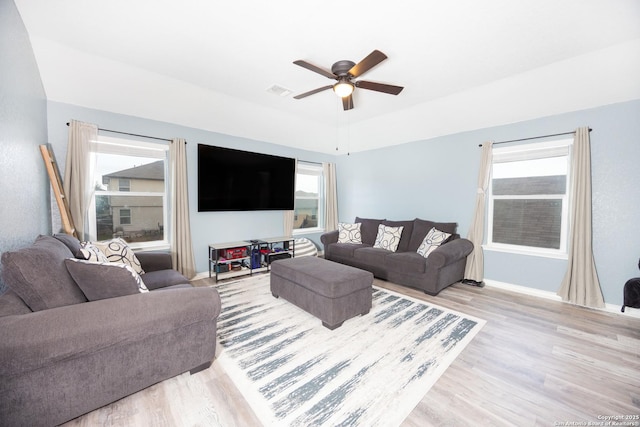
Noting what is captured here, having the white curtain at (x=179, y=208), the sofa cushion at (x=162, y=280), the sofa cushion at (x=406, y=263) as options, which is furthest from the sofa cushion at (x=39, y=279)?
the sofa cushion at (x=406, y=263)

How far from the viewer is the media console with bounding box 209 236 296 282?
3854 millimetres

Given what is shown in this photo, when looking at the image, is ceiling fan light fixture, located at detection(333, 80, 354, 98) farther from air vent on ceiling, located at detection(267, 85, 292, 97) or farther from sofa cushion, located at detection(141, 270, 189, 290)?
sofa cushion, located at detection(141, 270, 189, 290)

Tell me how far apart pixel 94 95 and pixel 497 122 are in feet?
17.2

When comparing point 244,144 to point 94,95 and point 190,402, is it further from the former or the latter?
point 190,402

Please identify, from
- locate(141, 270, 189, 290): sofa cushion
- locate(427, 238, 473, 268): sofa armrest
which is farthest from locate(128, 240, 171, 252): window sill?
locate(427, 238, 473, 268): sofa armrest

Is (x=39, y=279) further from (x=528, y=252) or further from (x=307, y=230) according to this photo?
(x=528, y=252)

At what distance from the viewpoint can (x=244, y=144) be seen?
14.4 feet

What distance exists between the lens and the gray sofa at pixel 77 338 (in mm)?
1190

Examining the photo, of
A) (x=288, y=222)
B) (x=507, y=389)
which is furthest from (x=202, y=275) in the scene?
(x=507, y=389)

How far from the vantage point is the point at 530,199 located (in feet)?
11.5

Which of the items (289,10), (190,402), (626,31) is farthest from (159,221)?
(626,31)

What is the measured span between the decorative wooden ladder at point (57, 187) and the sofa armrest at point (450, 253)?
170 inches

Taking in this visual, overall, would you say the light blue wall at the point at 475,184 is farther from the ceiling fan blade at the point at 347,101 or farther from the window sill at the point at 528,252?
the ceiling fan blade at the point at 347,101

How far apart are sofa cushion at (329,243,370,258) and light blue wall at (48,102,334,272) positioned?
112 cm
